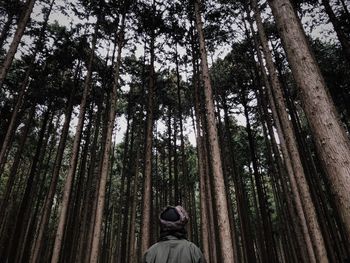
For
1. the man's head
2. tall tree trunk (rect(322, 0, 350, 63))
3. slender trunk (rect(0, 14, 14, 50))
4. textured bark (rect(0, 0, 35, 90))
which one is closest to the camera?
the man's head

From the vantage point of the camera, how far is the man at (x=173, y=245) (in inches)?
92.0

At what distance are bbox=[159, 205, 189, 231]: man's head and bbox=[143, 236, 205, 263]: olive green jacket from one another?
0.33 feet

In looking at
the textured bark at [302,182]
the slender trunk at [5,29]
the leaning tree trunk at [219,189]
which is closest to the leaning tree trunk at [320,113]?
the leaning tree trunk at [219,189]

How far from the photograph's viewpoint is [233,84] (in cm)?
1775

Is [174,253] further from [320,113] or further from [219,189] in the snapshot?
[219,189]

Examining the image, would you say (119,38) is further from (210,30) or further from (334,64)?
(334,64)

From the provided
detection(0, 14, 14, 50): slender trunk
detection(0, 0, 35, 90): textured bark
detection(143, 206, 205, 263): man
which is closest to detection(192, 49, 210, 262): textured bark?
detection(0, 0, 35, 90): textured bark

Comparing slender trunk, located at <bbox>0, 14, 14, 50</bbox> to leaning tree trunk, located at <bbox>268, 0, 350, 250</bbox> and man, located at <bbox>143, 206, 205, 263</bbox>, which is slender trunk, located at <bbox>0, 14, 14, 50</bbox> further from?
man, located at <bbox>143, 206, 205, 263</bbox>

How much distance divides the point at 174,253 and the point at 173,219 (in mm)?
303

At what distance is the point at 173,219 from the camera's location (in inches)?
97.6

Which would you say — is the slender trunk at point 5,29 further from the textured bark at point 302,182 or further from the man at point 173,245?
the man at point 173,245

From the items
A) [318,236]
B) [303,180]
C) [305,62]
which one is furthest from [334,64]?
[305,62]

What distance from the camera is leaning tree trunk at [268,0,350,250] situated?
2.74m

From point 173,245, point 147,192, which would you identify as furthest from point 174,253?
point 147,192
